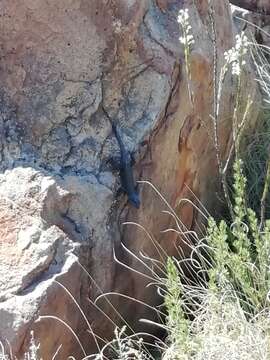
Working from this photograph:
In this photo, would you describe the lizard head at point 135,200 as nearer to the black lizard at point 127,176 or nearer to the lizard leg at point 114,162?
the black lizard at point 127,176

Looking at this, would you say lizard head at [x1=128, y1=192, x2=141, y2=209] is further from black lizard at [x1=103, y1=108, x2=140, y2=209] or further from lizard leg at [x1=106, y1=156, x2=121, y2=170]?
lizard leg at [x1=106, y1=156, x2=121, y2=170]

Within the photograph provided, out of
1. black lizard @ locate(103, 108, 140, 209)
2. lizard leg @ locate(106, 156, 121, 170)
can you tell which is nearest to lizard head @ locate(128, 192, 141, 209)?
black lizard @ locate(103, 108, 140, 209)

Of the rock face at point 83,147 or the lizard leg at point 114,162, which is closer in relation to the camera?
the rock face at point 83,147

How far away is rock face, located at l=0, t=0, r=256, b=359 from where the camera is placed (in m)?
2.64

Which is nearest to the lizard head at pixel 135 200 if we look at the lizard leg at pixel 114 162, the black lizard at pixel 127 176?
the black lizard at pixel 127 176

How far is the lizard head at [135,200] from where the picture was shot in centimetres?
293

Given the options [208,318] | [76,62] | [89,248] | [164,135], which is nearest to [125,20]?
[76,62]

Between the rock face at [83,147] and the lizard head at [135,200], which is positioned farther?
the lizard head at [135,200]

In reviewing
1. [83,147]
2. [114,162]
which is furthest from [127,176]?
[83,147]

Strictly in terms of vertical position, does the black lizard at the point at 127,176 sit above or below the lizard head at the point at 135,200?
above

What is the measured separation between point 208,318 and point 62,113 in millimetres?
827

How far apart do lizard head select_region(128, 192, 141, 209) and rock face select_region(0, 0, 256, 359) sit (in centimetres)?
2

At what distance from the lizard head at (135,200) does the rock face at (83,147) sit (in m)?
0.02

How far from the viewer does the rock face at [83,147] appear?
2645 mm
